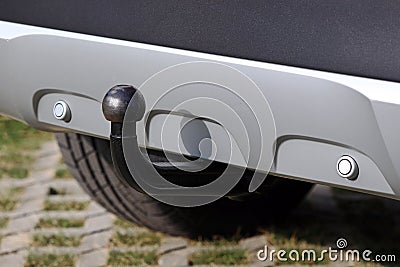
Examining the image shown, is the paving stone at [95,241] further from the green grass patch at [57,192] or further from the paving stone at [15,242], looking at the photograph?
the green grass patch at [57,192]

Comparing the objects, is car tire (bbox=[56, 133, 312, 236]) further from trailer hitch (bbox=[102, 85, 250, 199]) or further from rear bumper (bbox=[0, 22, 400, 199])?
trailer hitch (bbox=[102, 85, 250, 199])

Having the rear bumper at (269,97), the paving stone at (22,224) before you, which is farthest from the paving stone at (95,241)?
the rear bumper at (269,97)

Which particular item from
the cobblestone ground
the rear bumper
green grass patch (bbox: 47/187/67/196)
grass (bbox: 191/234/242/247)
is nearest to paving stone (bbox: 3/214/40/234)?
the cobblestone ground

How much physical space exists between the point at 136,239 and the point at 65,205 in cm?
44

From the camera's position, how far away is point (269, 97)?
5.33 feet

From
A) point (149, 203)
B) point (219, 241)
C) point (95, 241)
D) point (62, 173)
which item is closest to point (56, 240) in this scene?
point (95, 241)

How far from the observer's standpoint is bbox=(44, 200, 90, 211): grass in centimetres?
319

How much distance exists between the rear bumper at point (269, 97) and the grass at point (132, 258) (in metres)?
0.82

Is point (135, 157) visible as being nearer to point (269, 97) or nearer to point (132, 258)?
point (269, 97)

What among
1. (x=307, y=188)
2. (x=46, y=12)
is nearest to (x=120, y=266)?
(x=307, y=188)

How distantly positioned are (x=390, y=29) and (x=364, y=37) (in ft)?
0.16

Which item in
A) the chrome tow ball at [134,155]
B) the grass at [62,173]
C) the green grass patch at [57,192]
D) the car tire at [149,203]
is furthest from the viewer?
the grass at [62,173]

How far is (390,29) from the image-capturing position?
59.8 inches

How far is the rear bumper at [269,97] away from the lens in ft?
5.08
